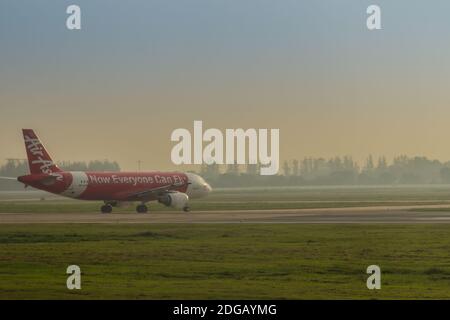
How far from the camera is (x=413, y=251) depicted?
4150 cm

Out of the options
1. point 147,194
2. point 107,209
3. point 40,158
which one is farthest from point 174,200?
point 40,158

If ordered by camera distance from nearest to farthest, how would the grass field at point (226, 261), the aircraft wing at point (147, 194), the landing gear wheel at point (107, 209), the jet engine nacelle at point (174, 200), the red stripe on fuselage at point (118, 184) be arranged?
1. the grass field at point (226, 261)
2. the landing gear wheel at point (107, 209)
3. the red stripe on fuselage at point (118, 184)
4. the jet engine nacelle at point (174, 200)
5. the aircraft wing at point (147, 194)

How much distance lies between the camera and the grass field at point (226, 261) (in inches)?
1145

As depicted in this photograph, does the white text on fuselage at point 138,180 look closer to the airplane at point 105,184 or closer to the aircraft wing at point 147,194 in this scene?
the airplane at point 105,184

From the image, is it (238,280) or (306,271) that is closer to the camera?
(238,280)

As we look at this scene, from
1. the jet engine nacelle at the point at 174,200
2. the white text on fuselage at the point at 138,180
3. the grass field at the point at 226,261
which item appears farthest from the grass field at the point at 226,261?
the jet engine nacelle at the point at 174,200

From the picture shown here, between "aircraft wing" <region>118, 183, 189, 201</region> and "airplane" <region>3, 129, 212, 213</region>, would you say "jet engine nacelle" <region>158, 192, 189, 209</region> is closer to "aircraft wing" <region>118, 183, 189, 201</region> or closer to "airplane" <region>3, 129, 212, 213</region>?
"airplane" <region>3, 129, 212, 213</region>

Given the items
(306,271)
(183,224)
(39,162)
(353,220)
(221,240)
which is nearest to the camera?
(306,271)

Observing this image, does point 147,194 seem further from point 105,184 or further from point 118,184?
point 105,184

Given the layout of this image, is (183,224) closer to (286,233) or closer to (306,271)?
(286,233)

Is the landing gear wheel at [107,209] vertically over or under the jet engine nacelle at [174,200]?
under

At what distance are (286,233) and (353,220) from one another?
13819mm

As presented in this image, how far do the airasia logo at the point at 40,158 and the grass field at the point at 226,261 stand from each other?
27121 mm
